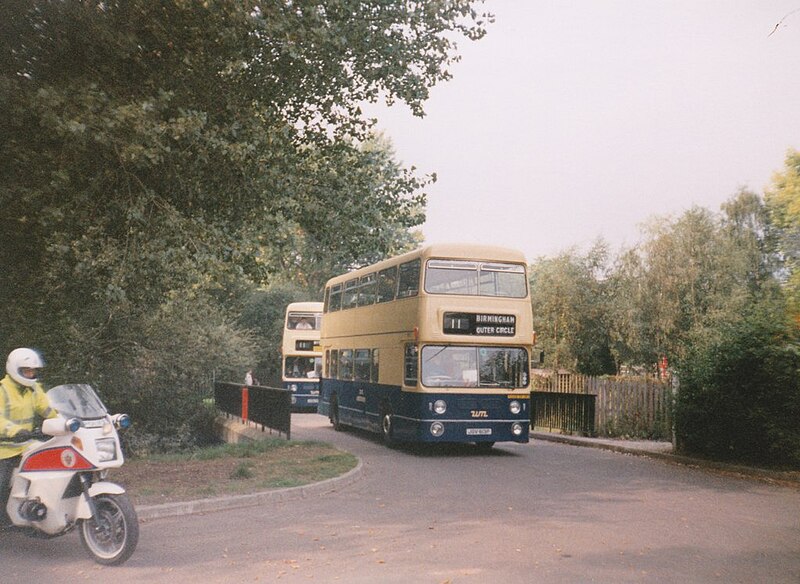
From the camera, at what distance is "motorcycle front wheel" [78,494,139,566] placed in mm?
7156

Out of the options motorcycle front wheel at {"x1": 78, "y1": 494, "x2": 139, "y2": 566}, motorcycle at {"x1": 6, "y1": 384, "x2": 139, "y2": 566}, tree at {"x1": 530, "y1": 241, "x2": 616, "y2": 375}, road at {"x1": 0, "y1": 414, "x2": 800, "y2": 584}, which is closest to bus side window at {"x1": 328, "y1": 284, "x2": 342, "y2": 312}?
road at {"x1": 0, "y1": 414, "x2": 800, "y2": 584}

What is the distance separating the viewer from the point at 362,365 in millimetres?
20750

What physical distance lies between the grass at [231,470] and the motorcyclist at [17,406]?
2.53m

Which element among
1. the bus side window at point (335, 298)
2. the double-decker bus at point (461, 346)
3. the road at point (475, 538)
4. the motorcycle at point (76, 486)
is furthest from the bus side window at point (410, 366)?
the motorcycle at point (76, 486)

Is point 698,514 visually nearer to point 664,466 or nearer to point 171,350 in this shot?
point 664,466

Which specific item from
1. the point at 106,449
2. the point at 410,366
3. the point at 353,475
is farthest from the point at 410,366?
the point at 106,449

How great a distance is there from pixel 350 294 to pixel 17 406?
14.8 m

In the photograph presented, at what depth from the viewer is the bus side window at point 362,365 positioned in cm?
2033

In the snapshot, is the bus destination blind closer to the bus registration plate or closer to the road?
the bus registration plate

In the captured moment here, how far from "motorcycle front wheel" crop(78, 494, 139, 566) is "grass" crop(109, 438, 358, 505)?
270cm

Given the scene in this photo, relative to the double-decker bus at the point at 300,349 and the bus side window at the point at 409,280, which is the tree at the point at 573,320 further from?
the bus side window at the point at 409,280

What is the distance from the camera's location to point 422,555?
769 centimetres

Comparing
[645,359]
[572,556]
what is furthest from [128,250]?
[645,359]

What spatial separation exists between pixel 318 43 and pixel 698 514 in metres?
8.39
